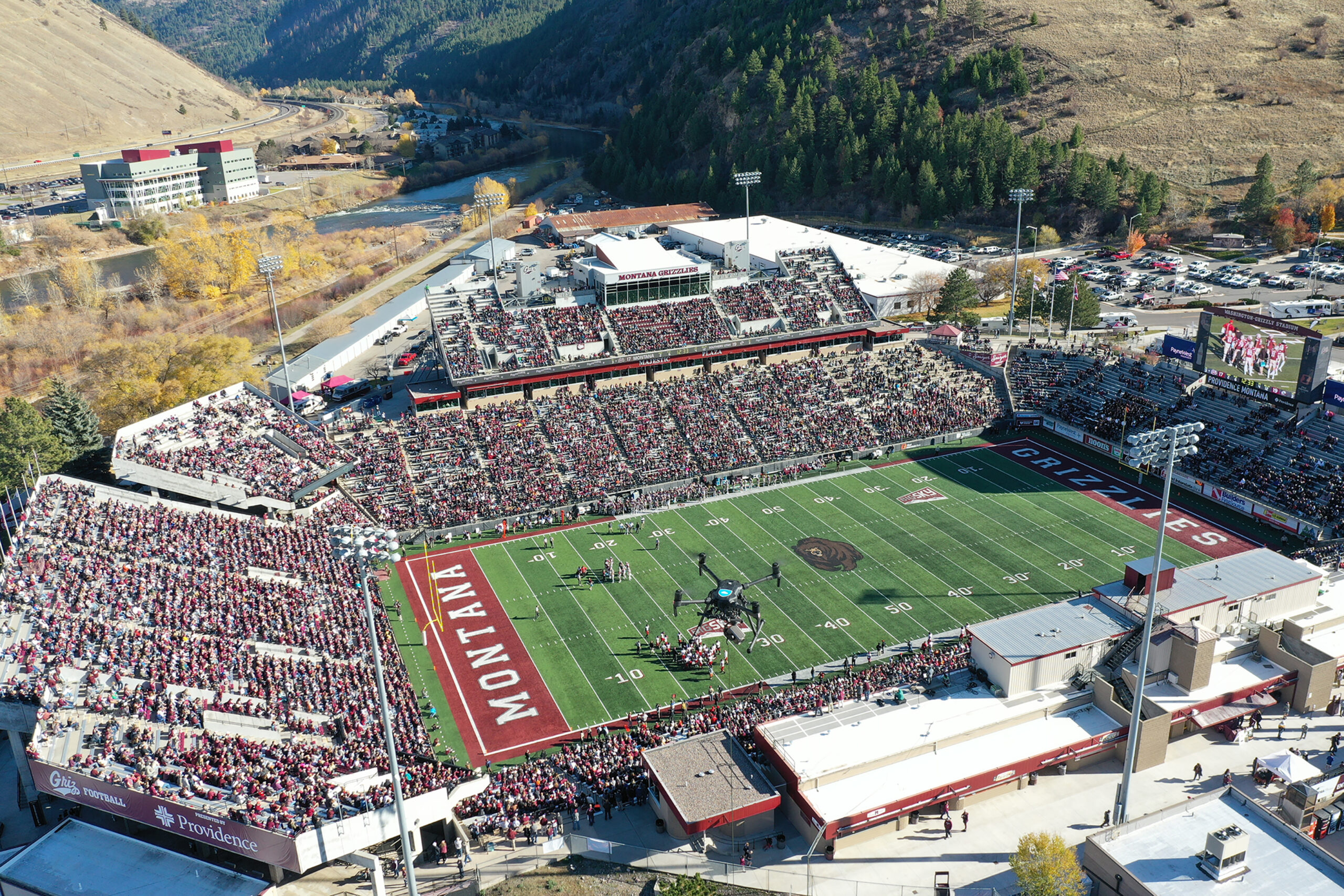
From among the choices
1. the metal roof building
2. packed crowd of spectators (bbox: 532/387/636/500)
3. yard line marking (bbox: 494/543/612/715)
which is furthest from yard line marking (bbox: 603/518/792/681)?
the metal roof building

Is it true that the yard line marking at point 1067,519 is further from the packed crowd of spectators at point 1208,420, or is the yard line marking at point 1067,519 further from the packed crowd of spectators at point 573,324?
the packed crowd of spectators at point 573,324

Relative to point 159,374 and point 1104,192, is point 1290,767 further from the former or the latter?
point 1104,192

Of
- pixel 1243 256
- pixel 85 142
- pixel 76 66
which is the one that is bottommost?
pixel 1243 256

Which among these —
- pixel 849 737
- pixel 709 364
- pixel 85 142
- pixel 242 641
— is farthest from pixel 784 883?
pixel 85 142

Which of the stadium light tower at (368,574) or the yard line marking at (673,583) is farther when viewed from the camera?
the yard line marking at (673,583)

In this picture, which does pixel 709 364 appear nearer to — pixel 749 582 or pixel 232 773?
pixel 749 582

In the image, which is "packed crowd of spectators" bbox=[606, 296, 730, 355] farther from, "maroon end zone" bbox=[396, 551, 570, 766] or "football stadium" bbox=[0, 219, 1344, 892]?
"maroon end zone" bbox=[396, 551, 570, 766]

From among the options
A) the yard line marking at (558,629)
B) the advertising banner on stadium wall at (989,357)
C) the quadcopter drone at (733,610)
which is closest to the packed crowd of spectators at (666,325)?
the advertising banner on stadium wall at (989,357)
